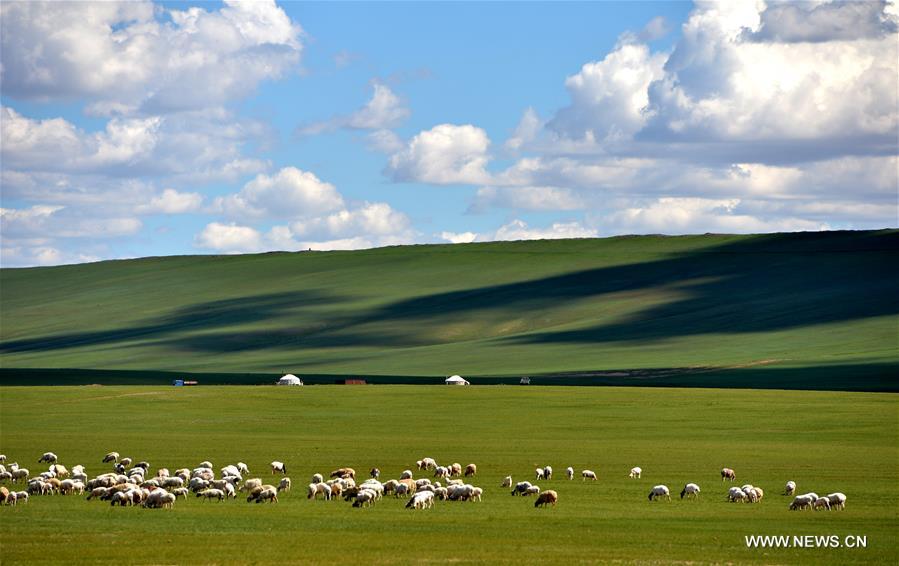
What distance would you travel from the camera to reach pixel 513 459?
5103 cm

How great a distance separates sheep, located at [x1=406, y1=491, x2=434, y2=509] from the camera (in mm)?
36938

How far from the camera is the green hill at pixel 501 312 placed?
107 metres

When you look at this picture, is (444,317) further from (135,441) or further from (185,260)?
(135,441)

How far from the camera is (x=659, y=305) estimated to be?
135 meters

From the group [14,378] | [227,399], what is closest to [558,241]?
[14,378]

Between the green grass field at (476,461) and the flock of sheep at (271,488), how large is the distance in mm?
617

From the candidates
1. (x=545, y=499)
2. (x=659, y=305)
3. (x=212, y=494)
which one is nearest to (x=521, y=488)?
(x=545, y=499)

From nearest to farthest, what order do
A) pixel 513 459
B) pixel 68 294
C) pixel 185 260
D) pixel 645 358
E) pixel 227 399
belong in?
pixel 513 459
pixel 227 399
pixel 645 358
pixel 68 294
pixel 185 260

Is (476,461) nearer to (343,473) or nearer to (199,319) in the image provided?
(343,473)

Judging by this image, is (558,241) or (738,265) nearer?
(738,265)

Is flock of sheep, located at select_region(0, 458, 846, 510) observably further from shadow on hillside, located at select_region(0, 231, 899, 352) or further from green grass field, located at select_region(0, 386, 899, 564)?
shadow on hillside, located at select_region(0, 231, 899, 352)

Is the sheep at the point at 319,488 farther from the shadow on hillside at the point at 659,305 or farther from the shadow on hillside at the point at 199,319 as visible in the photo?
the shadow on hillside at the point at 199,319

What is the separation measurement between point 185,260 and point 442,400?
128 metres

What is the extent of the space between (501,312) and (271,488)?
102 metres
